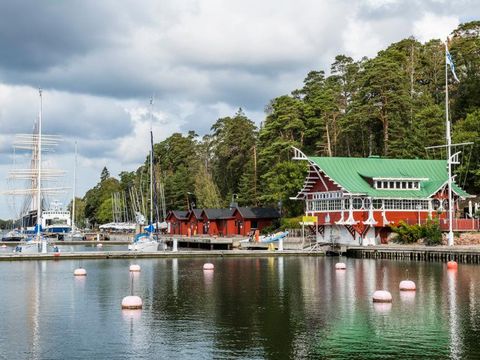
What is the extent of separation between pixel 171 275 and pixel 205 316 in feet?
64.1

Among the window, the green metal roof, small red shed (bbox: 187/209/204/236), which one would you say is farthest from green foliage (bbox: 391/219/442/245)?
small red shed (bbox: 187/209/204/236)

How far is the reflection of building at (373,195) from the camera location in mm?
69125

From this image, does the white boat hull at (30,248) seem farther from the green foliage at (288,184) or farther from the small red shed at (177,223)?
the small red shed at (177,223)

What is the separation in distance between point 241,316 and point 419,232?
4060 centimetres

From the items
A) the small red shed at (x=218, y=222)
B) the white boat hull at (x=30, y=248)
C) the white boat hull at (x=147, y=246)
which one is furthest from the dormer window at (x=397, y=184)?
the white boat hull at (x=30, y=248)

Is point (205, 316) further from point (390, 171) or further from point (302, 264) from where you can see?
point (390, 171)

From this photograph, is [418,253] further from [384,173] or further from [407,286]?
[407,286]

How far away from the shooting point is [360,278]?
4553cm

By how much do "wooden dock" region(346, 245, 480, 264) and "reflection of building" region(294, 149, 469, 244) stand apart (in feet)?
11.0

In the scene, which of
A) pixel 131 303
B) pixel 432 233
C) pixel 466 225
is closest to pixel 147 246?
pixel 432 233

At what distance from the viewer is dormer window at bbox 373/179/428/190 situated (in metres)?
70.2

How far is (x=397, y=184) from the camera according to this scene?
71000 mm

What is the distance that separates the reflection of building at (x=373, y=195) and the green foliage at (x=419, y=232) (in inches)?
65.6

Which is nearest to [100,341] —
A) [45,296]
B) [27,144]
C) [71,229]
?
[45,296]
